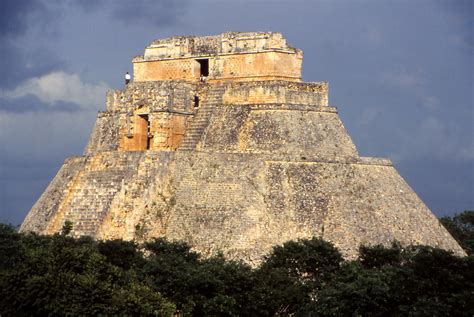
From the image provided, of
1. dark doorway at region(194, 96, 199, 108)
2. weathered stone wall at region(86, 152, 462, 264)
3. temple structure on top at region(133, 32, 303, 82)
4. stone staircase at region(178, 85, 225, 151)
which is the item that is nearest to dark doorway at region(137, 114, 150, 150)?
stone staircase at region(178, 85, 225, 151)

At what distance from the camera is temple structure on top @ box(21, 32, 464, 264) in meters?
44.0

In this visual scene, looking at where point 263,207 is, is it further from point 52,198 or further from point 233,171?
point 52,198

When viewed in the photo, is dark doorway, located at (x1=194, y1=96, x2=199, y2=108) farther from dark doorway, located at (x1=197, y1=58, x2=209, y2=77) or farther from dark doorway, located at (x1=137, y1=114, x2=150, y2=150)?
dark doorway, located at (x1=137, y1=114, x2=150, y2=150)

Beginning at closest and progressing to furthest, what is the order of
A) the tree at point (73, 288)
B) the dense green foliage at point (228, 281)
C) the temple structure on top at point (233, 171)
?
the dense green foliage at point (228, 281), the tree at point (73, 288), the temple structure on top at point (233, 171)

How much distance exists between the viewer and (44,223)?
155ft

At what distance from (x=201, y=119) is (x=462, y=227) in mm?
14303

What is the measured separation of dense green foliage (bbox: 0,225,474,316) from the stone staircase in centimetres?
588

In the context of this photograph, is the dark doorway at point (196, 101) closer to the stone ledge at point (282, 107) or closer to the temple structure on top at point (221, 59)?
the temple structure on top at point (221, 59)

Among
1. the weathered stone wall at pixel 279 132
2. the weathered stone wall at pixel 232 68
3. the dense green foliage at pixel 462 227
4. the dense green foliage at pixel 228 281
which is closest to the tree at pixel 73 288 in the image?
the dense green foliage at pixel 228 281

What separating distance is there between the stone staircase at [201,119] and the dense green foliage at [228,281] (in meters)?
5.88

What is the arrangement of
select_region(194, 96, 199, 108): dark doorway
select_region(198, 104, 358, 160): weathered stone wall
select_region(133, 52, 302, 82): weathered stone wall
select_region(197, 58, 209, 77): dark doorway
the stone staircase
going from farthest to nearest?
select_region(197, 58, 209, 77): dark doorway
select_region(194, 96, 199, 108): dark doorway
select_region(133, 52, 302, 82): weathered stone wall
the stone staircase
select_region(198, 104, 358, 160): weathered stone wall

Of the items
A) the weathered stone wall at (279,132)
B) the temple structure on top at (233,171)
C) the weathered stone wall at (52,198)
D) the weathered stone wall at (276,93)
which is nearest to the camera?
the temple structure on top at (233,171)

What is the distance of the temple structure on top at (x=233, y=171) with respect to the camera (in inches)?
1732

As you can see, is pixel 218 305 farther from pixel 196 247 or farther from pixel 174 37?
pixel 174 37
